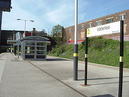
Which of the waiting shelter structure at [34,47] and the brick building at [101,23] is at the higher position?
the brick building at [101,23]

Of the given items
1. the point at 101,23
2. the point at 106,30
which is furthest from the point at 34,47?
the point at 101,23

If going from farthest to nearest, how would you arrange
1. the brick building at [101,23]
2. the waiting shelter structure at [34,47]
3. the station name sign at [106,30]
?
the brick building at [101,23]
the waiting shelter structure at [34,47]
the station name sign at [106,30]

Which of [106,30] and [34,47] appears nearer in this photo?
[106,30]

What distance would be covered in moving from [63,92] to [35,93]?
3.36 feet

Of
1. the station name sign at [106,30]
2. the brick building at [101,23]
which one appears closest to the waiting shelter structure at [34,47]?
the brick building at [101,23]

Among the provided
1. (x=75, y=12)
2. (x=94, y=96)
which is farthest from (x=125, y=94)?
(x=75, y=12)

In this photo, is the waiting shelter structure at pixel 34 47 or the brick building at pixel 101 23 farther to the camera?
the brick building at pixel 101 23

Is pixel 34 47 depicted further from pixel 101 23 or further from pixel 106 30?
pixel 101 23

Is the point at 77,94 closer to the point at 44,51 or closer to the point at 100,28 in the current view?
the point at 100,28

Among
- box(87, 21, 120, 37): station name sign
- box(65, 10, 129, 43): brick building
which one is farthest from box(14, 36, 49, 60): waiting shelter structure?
box(87, 21, 120, 37): station name sign

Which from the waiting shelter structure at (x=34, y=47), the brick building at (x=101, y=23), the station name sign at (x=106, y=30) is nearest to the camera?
the station name sign at (x=106, y=30)

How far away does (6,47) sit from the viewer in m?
133

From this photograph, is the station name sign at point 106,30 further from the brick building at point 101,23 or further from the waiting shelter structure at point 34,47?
the brick building at point 101,23

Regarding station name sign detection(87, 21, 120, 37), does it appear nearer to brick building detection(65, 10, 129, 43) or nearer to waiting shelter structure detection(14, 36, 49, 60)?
waiting shelter structure detection(14, 36, 49, 60)
